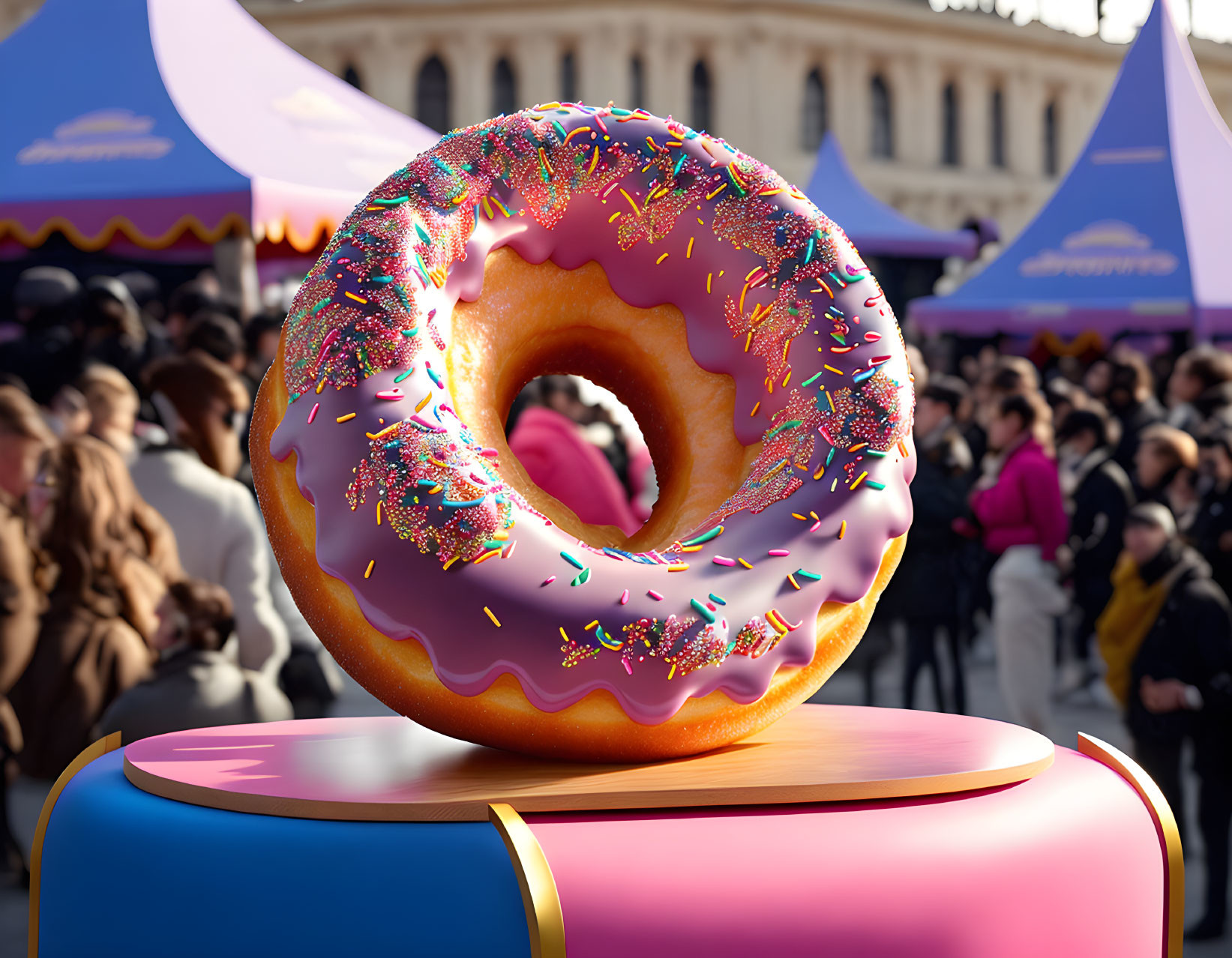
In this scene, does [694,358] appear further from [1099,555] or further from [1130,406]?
[1130,406]

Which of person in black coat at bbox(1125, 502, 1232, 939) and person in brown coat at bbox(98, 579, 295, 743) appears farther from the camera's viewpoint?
person in black coat at bbox(1125, 502, 1232, 939)

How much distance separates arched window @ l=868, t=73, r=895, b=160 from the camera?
27.9m

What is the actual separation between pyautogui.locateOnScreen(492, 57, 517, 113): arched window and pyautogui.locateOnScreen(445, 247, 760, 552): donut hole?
79.7ft

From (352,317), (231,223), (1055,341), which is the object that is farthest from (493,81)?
(352,317)

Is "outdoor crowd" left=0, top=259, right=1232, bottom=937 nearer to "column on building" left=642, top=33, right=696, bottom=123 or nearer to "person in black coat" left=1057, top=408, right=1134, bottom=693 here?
"person in black coat" left=1057, top=408, right=1134, bottom=693

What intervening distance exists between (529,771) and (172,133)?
17.3 ft

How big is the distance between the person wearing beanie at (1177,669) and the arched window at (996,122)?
2648 centimetres

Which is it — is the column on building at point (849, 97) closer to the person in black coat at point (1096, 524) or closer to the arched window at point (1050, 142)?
the arched window at point (1050, 142)

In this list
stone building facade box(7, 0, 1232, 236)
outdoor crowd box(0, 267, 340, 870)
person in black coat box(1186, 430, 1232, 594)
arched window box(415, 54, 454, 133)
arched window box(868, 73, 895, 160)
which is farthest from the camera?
arched window box(868, 73, 895, 160)

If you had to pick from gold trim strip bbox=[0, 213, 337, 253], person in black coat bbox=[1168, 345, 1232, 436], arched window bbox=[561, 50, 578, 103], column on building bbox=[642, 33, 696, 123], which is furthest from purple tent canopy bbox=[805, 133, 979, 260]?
gold trim strip bbox=[0, 213, 337, 253]

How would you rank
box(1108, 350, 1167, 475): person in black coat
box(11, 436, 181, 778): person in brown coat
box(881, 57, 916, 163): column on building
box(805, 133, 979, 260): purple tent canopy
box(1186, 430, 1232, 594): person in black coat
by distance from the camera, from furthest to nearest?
box(881, 57, 916, 163): column on building < box(805, 133, 979, 260): purple tent canopy < box(1108, 350, 1167, 475): person in black coat < box(1186, 430, 1232, 594): person in black coat < box(11, 436, 181, 778): person in brown coat

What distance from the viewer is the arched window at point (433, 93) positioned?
2598 centimetres

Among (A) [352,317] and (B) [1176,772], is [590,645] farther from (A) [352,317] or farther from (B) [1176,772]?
(B) [1176,772]

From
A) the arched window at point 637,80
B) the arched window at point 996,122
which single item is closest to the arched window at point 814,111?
the arched window at point 637,80
